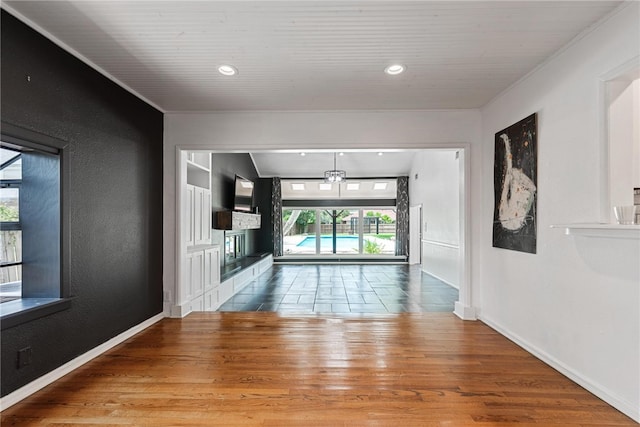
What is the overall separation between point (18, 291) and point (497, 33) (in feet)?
14.0

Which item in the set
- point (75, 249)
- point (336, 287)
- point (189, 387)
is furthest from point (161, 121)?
point (336, 287)

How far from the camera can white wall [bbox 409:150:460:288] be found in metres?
6.37

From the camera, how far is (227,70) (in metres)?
2.89

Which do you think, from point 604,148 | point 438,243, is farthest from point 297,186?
point 604,148

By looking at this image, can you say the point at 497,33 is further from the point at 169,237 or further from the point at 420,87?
the point at 169,237

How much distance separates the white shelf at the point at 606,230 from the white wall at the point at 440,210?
353cm

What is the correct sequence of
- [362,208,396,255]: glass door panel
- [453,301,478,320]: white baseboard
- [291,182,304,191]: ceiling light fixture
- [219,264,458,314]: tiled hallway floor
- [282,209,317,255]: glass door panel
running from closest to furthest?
[453,301,478,320]: white baseboard
[219,264,458,314]: tiled hallway floor
[291,182,304,191]: ceiling light fixture
[362,208,396,255]: glass door panel
[282,209,317,255]: glass door panel

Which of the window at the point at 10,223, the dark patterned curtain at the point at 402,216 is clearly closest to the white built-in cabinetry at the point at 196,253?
the window at the point at 10,223

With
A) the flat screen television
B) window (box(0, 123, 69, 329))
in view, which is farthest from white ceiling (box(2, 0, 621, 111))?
the flat screen television

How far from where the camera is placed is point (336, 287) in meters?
6.07

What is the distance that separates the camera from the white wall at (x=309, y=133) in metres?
3.92

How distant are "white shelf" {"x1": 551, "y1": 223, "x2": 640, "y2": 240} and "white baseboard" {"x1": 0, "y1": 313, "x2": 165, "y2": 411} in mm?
4002

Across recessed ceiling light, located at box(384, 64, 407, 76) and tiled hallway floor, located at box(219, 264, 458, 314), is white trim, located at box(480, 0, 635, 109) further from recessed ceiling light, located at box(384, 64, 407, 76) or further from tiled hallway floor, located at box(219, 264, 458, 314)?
tiled hallway floor, located at box(219, 264, 458, 314)

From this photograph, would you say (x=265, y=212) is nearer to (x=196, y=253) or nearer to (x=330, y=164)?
(x=330, y=164)
